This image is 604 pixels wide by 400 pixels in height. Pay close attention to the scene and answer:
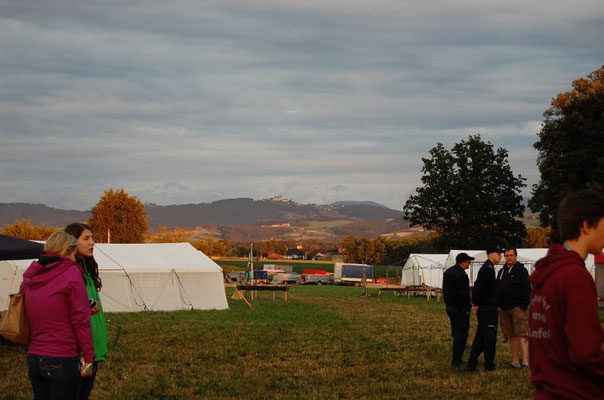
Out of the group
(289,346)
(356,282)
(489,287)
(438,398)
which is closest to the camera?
(438,398)

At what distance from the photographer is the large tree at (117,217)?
307 feet

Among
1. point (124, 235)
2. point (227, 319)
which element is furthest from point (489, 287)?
point (124, 235)

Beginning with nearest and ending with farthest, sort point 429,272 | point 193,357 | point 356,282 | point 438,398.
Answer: point 438,398 < point 193,357 < point 429,272 < point 356,282

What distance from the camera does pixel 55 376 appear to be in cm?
608

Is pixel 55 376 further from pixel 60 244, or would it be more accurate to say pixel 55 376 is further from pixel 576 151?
pixel 576 151

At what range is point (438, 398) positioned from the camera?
37.7ft

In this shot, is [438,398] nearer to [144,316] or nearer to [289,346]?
[289,346]

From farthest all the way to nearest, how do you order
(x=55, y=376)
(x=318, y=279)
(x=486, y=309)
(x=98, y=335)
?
(x=318, y=279) → (x=486, y=309) → (x=98, y=335) → (x=55, y=376)

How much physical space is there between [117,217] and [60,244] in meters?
90.0

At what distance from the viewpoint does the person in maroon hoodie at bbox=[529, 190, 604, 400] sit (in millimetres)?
4137

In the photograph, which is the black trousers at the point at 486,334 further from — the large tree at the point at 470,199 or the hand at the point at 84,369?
the large tree at the point at 470,199

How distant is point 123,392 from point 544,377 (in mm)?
8691

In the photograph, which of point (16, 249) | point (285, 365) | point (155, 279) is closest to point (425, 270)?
point (155, 279)

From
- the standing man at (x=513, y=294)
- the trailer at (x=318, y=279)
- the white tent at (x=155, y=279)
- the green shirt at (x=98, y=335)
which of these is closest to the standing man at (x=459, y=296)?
the standing man at (x=513, y=294)
